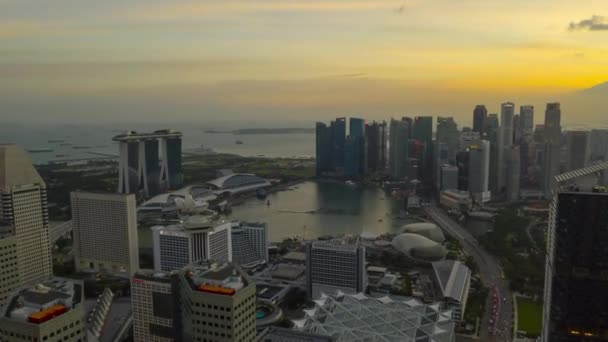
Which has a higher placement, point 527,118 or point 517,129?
point 527,118

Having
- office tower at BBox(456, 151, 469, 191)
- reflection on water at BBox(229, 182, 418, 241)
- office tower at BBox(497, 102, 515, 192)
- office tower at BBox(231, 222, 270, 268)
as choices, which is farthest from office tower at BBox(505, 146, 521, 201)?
office tower at BBox(231, 222, 270, 268)

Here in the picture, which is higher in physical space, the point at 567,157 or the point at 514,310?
the point at 567,157

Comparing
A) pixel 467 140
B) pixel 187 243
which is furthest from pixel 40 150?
pixel 187 243

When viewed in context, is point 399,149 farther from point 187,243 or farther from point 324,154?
point 187,243

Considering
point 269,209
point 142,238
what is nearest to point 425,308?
point 142,238

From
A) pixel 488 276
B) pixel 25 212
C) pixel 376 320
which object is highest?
pixel 25 212

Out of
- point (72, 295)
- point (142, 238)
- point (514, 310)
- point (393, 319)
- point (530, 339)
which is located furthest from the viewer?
point (142, 238)

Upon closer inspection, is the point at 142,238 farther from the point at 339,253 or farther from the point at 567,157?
the point at 567,157
